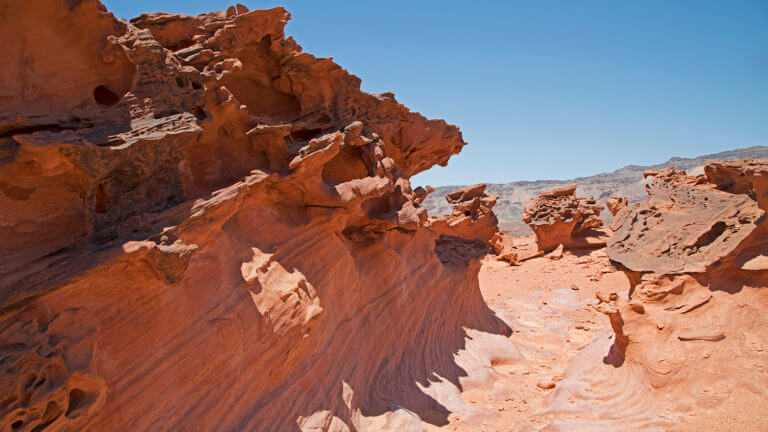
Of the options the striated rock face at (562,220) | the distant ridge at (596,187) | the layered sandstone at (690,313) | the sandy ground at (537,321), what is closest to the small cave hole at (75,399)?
the sandy ground at (537,321)

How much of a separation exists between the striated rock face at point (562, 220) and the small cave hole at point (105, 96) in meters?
14.3

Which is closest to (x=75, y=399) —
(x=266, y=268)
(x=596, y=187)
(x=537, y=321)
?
(x=266, y=268)

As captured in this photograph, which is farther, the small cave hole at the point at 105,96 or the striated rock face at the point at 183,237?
the small cave hole at the point at 105,96

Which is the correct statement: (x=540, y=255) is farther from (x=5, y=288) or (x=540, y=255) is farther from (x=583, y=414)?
(x=5, y=288)

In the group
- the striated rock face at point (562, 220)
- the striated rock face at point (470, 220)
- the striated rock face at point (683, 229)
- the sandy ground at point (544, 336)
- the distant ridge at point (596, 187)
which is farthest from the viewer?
the distant ridge at point (596, 187)

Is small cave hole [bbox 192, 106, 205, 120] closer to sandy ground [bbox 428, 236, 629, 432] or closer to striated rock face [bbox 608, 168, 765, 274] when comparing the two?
sandy ground [bbox 428, 236, 629, 432]

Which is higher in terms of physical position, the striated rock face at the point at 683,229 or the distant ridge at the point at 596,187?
the distant ridge at the point at 596,187

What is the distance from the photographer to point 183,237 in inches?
134

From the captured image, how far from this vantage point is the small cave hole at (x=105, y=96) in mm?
3734

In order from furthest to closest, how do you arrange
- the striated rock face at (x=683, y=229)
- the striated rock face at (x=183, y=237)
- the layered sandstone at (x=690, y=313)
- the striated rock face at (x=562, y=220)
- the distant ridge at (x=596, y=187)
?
the distant ridge at (x=596, y=187), the striated rock face at (x=562, y=220), the striated rock face at (x=683, y=229), the layered sandstone at (x=690, y=313), the striated rock face at (x=183, y=237)

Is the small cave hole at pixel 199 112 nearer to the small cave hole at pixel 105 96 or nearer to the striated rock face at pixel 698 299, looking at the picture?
the small cave hole at pixel 105 96

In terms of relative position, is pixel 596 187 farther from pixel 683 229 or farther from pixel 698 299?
pixel 698 299

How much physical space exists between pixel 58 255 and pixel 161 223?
0.68 meters

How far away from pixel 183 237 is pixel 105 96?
1.57 meters
